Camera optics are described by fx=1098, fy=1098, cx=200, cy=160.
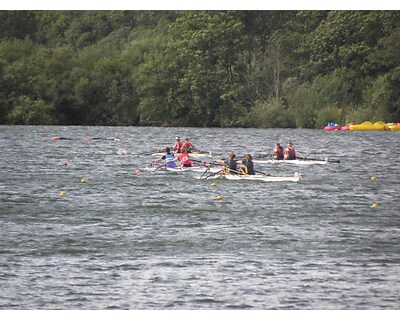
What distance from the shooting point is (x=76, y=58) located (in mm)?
80062

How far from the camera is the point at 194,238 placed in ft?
76.8

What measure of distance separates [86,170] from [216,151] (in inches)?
440

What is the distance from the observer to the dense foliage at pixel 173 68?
70875mm

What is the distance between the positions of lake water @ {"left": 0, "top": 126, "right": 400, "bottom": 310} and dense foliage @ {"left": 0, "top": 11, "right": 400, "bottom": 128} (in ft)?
88.4

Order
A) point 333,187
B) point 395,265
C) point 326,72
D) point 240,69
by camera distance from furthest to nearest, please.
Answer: point 240,69, point 326,72, point 333,187, point 395,265

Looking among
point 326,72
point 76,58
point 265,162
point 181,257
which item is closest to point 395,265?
point 181,257

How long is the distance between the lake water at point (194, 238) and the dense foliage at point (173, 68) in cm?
2695

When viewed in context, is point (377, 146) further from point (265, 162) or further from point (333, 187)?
point (333, 187)

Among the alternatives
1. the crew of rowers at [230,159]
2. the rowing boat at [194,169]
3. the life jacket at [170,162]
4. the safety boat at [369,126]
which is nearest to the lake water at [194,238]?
the rowing boat at [194,169]

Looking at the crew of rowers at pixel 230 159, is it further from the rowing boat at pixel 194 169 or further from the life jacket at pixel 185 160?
the rowing boat at pixel 194 169

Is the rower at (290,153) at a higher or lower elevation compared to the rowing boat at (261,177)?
higher
